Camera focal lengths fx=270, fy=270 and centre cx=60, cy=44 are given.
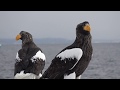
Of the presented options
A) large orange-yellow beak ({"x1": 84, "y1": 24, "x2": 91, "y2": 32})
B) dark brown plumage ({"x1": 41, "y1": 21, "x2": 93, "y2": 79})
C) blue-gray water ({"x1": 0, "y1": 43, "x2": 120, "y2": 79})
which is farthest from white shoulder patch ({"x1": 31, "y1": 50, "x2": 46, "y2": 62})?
blue-gray water ({"x1": 0, "y1": 43, "x2": 120, "y2": 79})

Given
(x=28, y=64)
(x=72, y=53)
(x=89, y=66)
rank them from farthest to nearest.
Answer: (x=89, y=66) → (x=28, y=64) → (x=72, y=53)

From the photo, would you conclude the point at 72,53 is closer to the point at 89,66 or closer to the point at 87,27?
the point at 87,27

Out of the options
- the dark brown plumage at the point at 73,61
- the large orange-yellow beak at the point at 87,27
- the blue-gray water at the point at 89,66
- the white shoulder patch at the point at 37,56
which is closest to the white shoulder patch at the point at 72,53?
the dark brown plumage at the point at 73,61

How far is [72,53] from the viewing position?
448 centimetres

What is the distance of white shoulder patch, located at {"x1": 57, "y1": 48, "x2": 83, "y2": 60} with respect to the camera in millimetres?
4402

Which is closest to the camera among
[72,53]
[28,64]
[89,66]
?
[72,53]

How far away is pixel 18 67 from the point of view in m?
5.23

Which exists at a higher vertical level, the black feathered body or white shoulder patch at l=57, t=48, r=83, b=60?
white shoulder patch at l=57, t=48, r=83, b=60

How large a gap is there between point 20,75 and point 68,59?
1039 mm

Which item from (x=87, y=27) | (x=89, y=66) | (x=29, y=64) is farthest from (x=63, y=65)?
(x=89, y=66)

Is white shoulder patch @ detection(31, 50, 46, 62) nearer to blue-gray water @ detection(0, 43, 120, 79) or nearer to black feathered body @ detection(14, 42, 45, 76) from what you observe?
black feathered body @ detection(14, 42, 45, 76)

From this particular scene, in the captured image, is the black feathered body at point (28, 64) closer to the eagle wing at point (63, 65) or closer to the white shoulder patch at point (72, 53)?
the eagle wing at point (63, 65)
